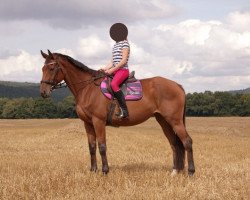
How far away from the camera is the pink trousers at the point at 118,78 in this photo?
10000 mm

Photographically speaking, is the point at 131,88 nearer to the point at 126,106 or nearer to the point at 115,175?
the point at 126,106

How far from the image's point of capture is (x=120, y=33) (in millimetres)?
10344

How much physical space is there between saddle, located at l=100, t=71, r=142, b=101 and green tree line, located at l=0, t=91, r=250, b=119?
275 ft

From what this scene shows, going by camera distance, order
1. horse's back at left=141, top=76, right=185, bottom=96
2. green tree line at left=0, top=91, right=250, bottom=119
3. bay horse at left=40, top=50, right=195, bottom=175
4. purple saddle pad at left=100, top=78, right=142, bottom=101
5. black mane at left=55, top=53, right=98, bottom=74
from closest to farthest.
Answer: bay horse at left=40, top=50, right=195, bottom=175 → purple saddle pad at left=100, top=78, right=142, bottom=101 → horse's back at left=141, top=76, right=185, bottom=96 → black mane at left=55, top=53, right=98, bottom=74 → green tree line at left=0, top=91, right=250, bottom=119

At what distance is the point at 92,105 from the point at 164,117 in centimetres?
191

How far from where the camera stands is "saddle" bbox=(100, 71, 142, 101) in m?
10.1

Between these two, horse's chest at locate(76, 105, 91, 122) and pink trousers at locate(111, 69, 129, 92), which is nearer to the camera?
pink trousers at locate(111, 69, 129, 92)

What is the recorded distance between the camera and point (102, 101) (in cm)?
1007

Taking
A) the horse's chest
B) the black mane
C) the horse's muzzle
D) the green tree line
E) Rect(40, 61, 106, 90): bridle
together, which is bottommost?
the green tree line

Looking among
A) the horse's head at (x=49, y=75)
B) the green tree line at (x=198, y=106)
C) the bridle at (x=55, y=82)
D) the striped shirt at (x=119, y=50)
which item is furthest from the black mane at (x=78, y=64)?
the green tree line at (x=198, y=106)

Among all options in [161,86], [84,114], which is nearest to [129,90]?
[161,86]

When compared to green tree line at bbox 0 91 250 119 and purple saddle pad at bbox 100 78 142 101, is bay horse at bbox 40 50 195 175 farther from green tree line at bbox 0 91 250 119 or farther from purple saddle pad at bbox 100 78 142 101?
green tree line at bbox 0 91 250 119

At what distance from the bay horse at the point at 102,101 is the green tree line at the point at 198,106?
83459mm

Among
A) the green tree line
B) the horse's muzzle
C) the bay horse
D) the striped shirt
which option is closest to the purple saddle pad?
the bay horse
